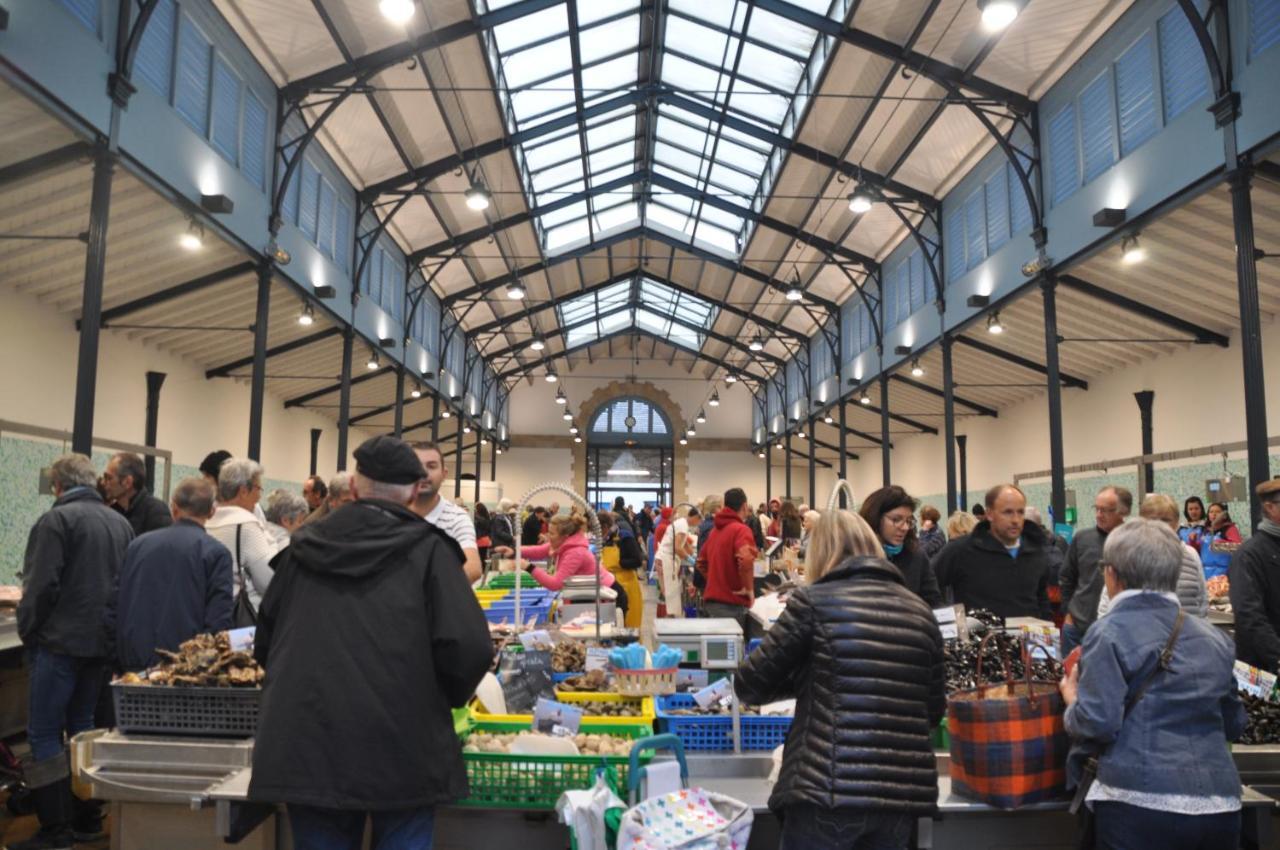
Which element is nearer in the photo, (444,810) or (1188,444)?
(444,810)

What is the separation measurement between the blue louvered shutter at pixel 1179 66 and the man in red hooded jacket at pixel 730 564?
4691mm

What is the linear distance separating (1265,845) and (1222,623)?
4103mm

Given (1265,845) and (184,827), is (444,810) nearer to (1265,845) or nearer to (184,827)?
(184,827)

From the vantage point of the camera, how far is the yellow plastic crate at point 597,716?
2.81m

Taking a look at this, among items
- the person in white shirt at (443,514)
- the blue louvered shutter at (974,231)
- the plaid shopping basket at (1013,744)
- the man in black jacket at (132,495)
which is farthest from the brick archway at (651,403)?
the plaid shopping basket at (1013,744)

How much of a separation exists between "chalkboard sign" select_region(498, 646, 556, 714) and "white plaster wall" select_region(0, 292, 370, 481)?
746cm

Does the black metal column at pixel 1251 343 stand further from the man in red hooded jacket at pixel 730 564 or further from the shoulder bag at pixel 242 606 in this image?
the shoulder bag at pixel 242 606

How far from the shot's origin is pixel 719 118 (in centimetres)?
1305

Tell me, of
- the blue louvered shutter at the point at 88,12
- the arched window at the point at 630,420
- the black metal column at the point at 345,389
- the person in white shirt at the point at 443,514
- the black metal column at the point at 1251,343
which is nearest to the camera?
the person in white shirt at the point at 443,514

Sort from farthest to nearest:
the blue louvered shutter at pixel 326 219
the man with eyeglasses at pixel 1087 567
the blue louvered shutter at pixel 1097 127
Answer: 1. the blue louvered shutter at pixel 326 219
2. the blue louvered shutter at pixel 1097 127
3. the man with eyeglasses at pixel 1087 567

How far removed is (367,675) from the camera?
1920mm

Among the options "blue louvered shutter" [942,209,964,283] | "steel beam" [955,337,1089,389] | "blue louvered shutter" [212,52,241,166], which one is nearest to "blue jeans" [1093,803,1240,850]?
"blue louvered shutter" [212,52,241,166]

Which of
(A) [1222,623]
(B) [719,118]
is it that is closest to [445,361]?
(B) [719,118]

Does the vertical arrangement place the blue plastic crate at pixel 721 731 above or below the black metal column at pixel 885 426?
below
